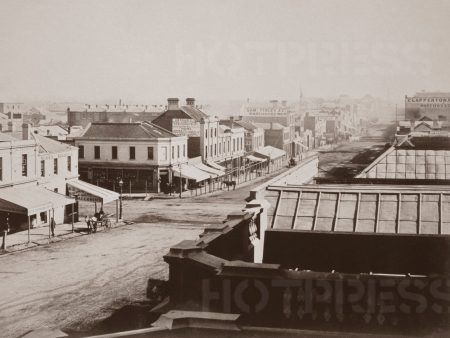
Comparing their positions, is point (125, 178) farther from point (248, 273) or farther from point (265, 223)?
point (248, 273)

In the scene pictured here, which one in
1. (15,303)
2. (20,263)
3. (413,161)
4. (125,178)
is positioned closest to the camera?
(15,303)

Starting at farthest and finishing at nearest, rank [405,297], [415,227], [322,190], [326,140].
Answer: [326,140] → [322,190] → [415,227] → [405,297]

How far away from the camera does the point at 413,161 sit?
1133 inches

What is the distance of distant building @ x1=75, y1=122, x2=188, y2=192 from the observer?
52.2 meters

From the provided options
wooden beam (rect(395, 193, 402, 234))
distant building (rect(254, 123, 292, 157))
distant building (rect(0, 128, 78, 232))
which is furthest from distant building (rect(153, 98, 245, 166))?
wooden beam (rect(395, 193, 402, 234))

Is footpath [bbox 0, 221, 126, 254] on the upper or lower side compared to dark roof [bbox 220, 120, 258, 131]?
lower

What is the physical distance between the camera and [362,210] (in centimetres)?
1465

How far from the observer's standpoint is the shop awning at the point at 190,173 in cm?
5325

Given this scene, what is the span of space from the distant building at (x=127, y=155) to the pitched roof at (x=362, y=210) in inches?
1467

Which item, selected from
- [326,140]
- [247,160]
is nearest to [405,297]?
[247,160]

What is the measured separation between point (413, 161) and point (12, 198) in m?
20.9

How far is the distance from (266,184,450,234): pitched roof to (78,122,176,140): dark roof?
38116mm

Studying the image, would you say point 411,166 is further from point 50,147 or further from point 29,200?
point 50,147

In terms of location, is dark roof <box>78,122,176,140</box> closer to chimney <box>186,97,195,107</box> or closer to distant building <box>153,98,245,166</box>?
distant building <box>153,98,245,166</box>
